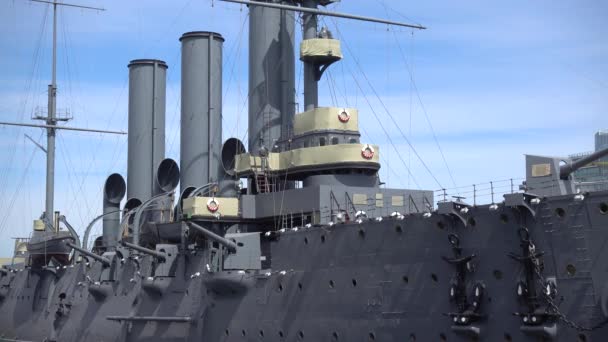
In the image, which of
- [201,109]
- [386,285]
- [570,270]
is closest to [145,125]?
[201,109]

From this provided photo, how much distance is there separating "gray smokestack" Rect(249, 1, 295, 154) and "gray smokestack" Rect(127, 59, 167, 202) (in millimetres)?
10556

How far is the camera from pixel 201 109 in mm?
34156

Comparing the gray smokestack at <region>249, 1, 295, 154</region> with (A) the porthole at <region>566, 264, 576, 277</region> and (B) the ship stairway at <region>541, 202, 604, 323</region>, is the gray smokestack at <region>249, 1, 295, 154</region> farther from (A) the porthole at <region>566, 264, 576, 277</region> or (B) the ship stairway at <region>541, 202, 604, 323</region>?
(A) the porthole at <region>566, 264, 576, 277</region>

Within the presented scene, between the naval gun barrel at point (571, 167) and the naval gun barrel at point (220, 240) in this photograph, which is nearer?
the naval gun barrel at point (571, 167)

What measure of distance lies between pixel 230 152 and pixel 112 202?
12.2 metres

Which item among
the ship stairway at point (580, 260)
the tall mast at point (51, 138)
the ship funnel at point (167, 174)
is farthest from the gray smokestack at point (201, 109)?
the ship stairway at point (580, 260)

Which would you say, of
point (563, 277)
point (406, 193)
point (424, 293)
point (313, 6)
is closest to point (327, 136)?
point (406, 193)

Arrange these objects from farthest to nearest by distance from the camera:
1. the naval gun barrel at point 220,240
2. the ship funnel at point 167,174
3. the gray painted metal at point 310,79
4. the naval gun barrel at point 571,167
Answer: the ship funnel at point 167,174, the gray painted metal at point 310,79, the naval gun barrel at point 220,240, the naval gun barrel at point 571,167

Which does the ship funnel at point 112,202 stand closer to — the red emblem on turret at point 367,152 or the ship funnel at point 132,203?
the ship funnel at point 132,203

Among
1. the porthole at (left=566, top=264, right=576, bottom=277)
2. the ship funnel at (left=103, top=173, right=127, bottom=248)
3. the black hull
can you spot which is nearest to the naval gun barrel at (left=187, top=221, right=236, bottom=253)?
the black hull

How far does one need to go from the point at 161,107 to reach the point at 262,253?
1608 centimetres

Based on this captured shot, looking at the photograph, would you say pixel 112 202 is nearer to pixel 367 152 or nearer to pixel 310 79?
pixel 310 79

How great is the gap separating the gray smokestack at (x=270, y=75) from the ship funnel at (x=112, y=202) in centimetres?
1241

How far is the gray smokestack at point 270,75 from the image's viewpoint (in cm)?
2969
